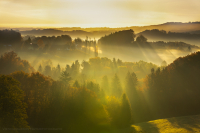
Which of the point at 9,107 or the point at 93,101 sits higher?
the point at 9,107

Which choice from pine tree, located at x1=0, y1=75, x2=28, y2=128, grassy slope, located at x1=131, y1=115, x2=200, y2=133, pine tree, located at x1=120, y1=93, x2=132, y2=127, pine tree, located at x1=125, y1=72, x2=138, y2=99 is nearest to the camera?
pine tree, located at x1=0, y1=75, x2=28, y2=128

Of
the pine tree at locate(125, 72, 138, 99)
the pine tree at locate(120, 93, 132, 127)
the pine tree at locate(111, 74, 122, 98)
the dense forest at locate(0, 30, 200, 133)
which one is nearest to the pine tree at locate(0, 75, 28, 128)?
the dense forest at locate(0, 30, 200, 133)

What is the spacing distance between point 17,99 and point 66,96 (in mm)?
18052

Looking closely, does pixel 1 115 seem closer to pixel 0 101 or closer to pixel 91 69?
pixel 0 101

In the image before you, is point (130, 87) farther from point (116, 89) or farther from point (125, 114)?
point (125, 114)

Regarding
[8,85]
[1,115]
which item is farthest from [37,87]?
[1,115]

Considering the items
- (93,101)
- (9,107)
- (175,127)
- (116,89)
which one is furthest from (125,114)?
(9,107)

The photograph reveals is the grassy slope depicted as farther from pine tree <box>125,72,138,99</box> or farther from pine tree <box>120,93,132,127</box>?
pine tree <box>125,72,138,99</box>

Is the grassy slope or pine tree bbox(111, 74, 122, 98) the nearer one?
the grassy slope

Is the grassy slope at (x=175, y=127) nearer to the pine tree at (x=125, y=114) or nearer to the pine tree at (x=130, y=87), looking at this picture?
the pine tree at (x=125, y=114)

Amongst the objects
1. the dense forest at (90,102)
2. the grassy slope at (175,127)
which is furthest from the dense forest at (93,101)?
the grassy slope at (175,127)

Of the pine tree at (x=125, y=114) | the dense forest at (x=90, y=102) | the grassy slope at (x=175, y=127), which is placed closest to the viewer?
the dense forest at (x=90, y=102)

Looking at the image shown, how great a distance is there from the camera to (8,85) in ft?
98.5

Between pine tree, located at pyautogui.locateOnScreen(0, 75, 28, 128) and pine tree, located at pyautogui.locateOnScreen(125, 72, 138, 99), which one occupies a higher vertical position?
pine tree, located at pyautogui.locateOnScreen(0, 75, 28, 128)
